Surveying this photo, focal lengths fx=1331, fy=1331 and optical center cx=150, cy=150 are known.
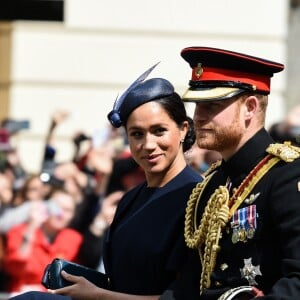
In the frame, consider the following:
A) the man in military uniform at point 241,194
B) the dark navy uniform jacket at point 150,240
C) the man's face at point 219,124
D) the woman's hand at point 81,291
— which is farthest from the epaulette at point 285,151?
the woman's hand at point 81,291

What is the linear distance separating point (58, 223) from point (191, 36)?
138 inches

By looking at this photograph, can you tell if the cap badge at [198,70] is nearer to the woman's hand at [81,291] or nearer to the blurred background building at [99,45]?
the woman's hand at [81,291]

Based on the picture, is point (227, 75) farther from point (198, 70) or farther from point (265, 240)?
point (265, 240)

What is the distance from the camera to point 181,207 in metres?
5.11

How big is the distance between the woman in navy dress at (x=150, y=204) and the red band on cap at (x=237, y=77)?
536mm

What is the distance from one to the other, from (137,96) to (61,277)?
2.51 feet

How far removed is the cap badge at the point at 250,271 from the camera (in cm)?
441

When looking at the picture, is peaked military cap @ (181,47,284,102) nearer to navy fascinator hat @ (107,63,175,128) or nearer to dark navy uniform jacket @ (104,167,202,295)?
navy fascinator hat @ (107,63,175,128)

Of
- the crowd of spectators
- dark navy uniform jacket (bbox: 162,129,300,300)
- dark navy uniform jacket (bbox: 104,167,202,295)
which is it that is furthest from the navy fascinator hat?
the crowd of spectators

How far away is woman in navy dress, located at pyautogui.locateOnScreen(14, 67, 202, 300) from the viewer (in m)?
4.99

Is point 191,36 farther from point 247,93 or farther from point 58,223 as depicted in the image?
point 247,93

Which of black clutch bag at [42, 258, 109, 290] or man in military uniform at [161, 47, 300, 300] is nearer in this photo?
man in military uniform at [161, 47, 300, 300]

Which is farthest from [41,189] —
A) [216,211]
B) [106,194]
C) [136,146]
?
[216,211]

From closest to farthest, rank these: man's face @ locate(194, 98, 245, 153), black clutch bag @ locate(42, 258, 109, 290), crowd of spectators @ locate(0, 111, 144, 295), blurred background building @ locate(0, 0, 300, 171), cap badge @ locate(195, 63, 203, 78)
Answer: man's face @ locate(194, 98, 245, 153), cap badge @ locate(195, 63, 203, 78), black clutch bag @ locate(42, 258, 109, 290), crowd of spectators @ locate(0, 111, 144, 295), blurred background building @ locate(0, 0, 300, 171)
